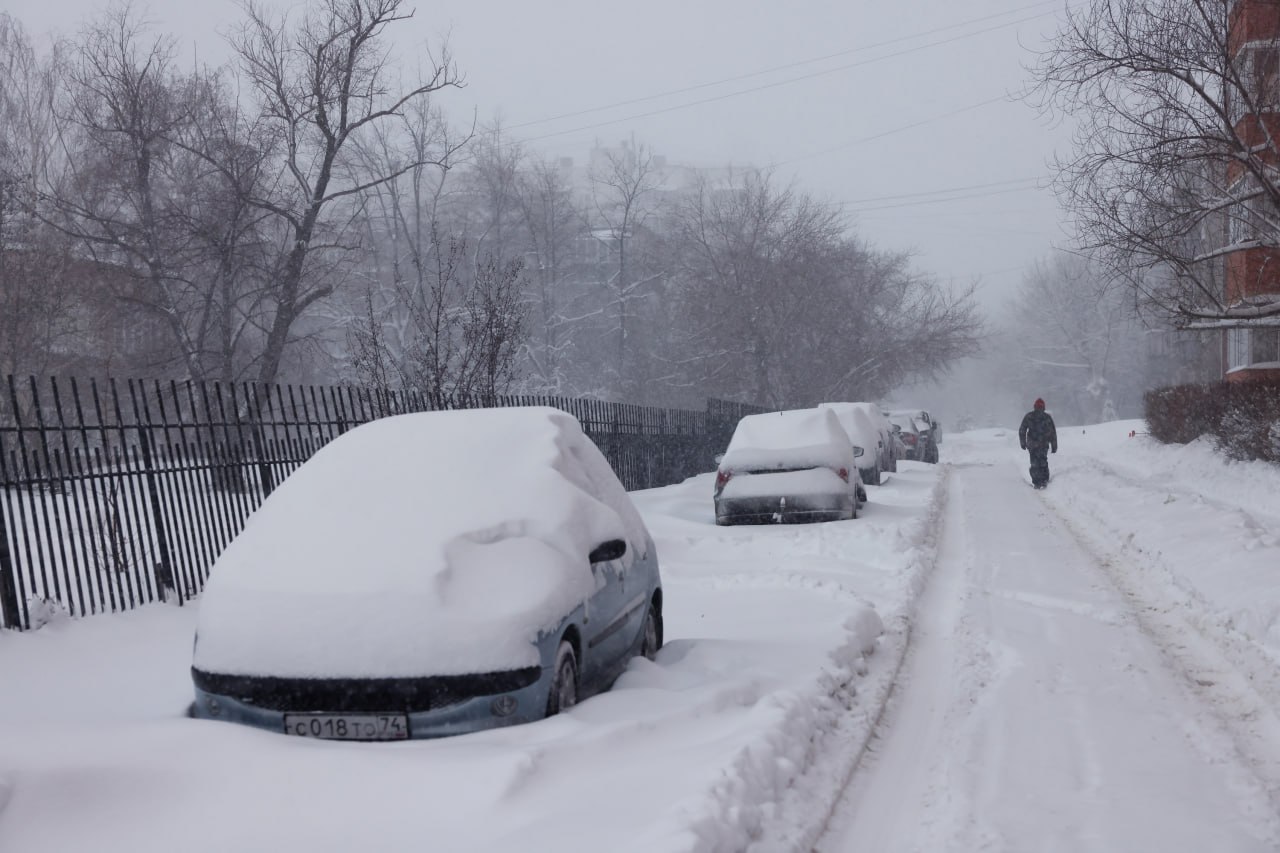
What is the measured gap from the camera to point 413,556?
5141 millimetres

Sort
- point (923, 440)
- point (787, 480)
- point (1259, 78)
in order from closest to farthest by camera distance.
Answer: point (1259, 78)
point (787, 480)
point (923, 440)

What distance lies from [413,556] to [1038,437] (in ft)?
63.9

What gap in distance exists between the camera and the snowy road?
4.31 metres

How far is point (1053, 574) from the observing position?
1090 cm

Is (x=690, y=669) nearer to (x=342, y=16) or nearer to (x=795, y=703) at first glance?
(x=795, y=703)

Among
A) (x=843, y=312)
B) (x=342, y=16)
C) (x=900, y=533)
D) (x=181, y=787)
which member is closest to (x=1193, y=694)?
(x=181, y=787)

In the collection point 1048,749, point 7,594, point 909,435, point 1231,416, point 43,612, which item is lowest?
point 909,435

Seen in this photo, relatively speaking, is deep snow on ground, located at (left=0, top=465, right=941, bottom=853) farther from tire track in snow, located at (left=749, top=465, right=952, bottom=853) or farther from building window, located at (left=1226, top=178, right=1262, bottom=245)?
building window, located at (left=1226, top=178, right=1262, bottom=245)

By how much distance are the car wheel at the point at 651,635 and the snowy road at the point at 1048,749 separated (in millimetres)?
1568

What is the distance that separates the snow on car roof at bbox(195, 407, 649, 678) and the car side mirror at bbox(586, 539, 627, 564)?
0.17ft

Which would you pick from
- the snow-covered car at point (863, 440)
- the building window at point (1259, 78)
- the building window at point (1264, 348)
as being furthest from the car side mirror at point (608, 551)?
the building window at point (1264, 348)

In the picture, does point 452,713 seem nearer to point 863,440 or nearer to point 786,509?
point 786,509

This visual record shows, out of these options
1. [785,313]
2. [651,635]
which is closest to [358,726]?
[651,635]

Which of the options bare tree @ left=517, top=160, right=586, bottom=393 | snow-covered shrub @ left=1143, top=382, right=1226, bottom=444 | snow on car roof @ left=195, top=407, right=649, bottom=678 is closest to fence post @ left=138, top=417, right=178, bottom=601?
snow on car roof @ left=195, top=407, right=649, bottom=678
